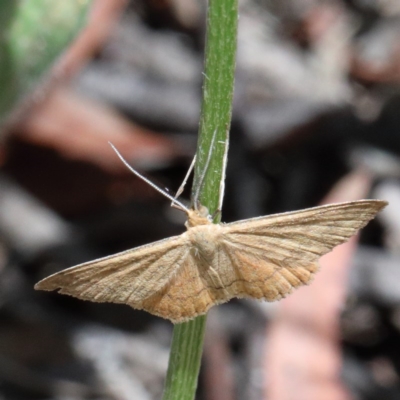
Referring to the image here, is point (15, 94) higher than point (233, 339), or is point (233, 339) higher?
point (15, 94)

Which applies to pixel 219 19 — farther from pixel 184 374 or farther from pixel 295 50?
pixel 295 50

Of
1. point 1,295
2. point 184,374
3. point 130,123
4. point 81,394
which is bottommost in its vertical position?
point 184,374

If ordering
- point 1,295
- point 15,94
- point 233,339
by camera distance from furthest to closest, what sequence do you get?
point 1,295 < point 233,339 < point 15,94

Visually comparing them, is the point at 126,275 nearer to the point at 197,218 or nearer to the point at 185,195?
the point at 197,218

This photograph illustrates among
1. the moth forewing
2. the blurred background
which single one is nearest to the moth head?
the moth forewing

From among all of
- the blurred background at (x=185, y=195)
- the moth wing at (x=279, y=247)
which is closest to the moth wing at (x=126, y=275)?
the moth wing at (x=279, y=247)

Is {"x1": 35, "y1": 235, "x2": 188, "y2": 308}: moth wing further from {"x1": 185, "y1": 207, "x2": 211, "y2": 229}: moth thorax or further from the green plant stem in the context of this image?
the green plant stem

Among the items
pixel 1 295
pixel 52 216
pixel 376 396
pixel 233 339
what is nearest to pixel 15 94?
pixel 52 216

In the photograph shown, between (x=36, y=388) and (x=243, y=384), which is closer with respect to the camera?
(x=243, y=384)
